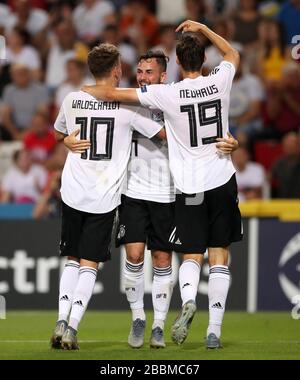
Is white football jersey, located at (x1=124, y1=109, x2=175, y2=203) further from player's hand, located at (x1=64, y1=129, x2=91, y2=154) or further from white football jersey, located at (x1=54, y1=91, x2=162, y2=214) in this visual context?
player's hand, located at (x1=64, y1=129, x2=91, y2=154)

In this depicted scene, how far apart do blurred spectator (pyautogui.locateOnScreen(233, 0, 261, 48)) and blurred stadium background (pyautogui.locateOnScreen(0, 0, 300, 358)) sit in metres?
0.02

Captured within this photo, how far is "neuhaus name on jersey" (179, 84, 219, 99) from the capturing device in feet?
30.7

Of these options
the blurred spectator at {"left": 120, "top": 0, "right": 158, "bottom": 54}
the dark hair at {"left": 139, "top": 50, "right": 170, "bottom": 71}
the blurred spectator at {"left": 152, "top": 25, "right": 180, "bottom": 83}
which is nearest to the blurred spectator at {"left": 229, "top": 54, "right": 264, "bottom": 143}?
the blurred spectator at {"left": 152, "top": 25, "right": 180, "bottom": 83}

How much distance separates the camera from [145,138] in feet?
32.1

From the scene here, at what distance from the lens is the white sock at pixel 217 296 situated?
9.40 m

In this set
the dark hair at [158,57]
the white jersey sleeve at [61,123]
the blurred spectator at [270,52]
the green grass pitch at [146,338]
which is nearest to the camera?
the green grass pitch at [146,338]

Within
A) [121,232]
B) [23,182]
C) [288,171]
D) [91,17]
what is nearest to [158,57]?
[121,232]

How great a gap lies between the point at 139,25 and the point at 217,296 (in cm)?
1024

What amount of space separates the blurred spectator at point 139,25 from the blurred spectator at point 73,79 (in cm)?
125

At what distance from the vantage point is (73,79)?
1770 centimetres

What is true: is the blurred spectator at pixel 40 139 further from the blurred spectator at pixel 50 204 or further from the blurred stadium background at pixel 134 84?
the blurred spectator at pixel 50 204
